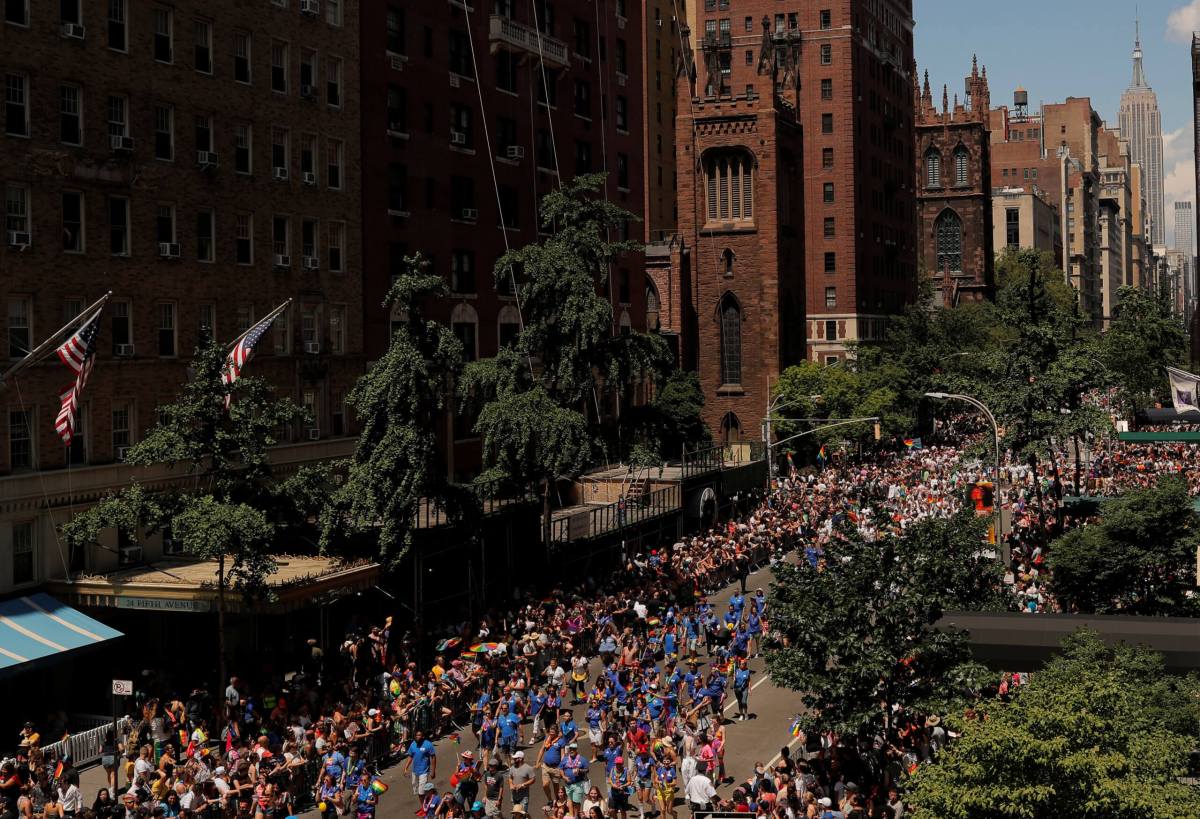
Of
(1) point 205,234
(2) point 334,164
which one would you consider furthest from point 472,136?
(1) point 205,234

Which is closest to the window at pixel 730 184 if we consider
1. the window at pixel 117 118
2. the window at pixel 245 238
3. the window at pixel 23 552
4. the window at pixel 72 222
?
the window at pixel 245 238

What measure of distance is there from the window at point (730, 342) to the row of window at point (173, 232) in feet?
171

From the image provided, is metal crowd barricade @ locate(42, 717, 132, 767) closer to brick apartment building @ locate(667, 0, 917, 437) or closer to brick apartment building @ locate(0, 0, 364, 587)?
brick apartment building @ locate(0, 0, 364, 587)

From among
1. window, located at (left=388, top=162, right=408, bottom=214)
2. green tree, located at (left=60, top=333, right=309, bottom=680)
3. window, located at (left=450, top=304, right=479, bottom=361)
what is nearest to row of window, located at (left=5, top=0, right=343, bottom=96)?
window, located at (left=388, top=162, right=408, bottom=214)

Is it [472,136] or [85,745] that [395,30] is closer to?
[472,136]

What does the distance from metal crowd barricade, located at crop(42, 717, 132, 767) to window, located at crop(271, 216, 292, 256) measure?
18.2 m

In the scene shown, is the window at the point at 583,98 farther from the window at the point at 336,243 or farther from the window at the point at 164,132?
the window at the point at 164,132

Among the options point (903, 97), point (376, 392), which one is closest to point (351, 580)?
point (376, 392)

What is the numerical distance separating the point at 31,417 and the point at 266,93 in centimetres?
1416

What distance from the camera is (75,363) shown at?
3089cm

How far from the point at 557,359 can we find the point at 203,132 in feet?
46.9

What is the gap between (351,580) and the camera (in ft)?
116

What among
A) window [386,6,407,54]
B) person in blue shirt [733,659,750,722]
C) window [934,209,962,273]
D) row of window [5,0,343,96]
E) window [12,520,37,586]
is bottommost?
person in blue shirt [733,659,750,722]

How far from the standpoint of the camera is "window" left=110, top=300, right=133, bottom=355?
37.8m
